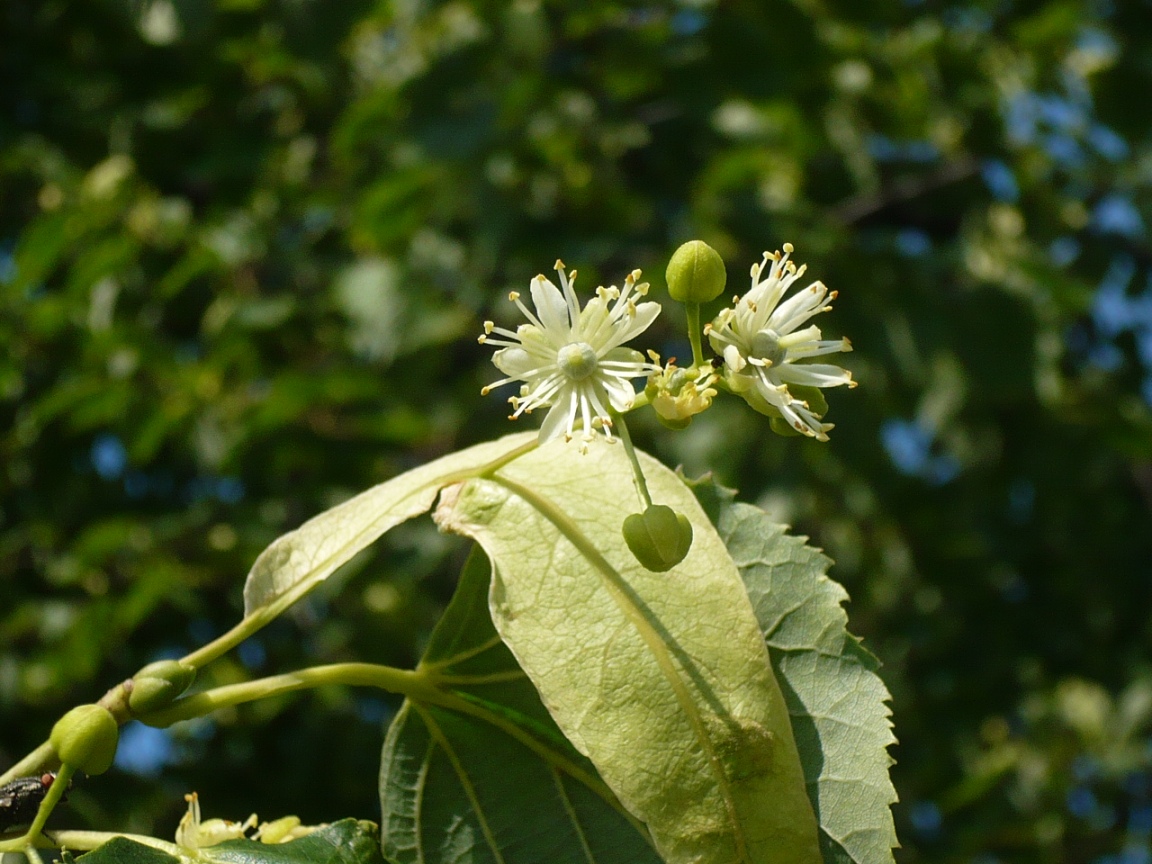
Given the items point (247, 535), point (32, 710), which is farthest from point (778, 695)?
point (32, 710)

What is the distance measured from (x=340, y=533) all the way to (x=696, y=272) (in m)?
0.36

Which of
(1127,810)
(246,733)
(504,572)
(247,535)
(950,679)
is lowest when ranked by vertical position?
(1127,810)

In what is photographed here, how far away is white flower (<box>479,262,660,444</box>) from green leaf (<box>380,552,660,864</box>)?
0.50 feet

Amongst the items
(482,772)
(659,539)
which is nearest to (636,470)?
(659,539)

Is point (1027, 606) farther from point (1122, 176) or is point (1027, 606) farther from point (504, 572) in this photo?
point (504, 572)

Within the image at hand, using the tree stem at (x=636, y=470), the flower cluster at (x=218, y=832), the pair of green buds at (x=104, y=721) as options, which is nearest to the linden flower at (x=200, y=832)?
the flower cluster at (x=218, y=832)

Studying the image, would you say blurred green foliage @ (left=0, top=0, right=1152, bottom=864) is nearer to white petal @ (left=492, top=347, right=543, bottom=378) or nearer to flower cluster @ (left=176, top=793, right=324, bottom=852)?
white petal @ (left=492, top=347, right=543, bottom=378)

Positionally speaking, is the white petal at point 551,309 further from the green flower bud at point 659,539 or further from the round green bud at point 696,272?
the green flower bud at point 659,539

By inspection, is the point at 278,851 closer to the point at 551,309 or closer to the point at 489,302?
the point at 551,309

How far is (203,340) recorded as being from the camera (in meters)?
3.59

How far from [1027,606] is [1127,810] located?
1.05 metres

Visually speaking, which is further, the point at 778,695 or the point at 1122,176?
the point at 1122,176

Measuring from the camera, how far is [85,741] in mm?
894

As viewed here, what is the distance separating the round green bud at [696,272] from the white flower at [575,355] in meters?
0.03
